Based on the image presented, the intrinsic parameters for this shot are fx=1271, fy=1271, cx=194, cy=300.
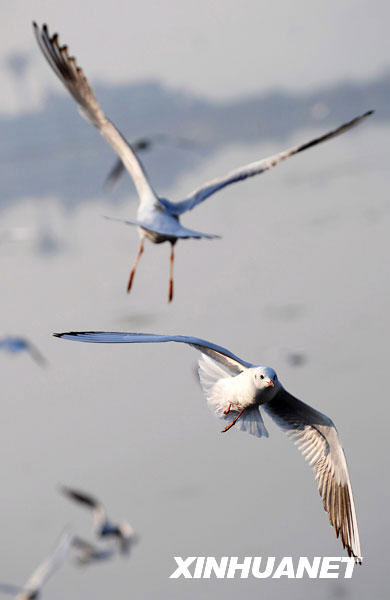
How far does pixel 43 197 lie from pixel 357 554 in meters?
16.4

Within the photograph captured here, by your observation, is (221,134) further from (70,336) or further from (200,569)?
(70,336)

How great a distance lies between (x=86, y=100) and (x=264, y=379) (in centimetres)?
269

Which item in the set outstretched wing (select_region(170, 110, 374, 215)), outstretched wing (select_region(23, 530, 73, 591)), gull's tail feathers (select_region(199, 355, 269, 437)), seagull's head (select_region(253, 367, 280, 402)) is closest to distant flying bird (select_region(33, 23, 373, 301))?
outstretched wing (select_region(170, 110, 374, 215))

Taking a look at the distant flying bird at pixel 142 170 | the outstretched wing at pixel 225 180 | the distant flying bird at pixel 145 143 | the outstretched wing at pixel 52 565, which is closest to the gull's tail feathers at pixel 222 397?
the distant flying bird at pixel 142 170

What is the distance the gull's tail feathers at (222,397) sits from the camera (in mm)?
6562

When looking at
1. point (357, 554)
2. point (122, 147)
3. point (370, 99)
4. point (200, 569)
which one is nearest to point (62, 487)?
point (200, 569)

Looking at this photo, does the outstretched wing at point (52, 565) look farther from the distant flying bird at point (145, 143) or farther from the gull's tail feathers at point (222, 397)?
the distant flying bird at point (145, 143)

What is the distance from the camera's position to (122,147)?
814 cm

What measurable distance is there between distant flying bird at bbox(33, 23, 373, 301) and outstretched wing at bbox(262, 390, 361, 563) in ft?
3.80

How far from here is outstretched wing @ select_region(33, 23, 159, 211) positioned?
7.84 metres

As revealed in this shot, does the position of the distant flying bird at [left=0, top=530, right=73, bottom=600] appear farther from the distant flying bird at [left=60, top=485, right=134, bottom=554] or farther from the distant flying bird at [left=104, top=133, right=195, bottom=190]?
the distant flying bird at [left=104, top=133, right=195, bottom=190]

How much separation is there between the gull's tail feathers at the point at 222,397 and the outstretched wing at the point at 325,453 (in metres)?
0.22

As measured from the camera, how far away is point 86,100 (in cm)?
808

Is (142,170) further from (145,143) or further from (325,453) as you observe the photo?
(145,143)
